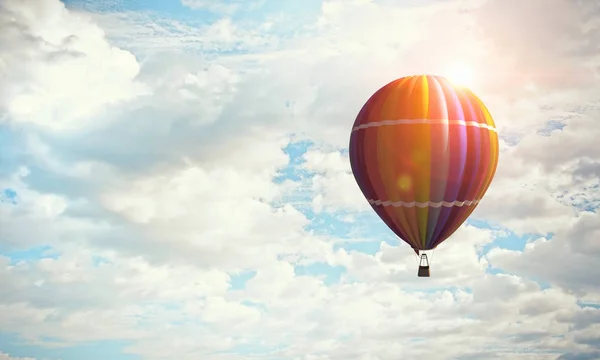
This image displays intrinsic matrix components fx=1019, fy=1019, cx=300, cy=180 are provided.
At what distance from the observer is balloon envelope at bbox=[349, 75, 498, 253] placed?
66812 mm

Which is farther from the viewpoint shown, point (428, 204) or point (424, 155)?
point (428, 204)

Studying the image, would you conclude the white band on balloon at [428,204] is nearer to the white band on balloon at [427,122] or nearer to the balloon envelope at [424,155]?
the balloon envelope at [424,155]

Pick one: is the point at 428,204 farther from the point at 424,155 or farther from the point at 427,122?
the point at 427,122

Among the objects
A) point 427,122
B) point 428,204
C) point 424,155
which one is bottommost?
point 428,204

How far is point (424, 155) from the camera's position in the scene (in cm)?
6662

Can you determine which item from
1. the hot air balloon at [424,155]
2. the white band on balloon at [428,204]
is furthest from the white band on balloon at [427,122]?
the white band on balloon at [428,204]

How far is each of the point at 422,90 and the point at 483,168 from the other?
663cm

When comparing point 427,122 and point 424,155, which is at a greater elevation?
point 427,122

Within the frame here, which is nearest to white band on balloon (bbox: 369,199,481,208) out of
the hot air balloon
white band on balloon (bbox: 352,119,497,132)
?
the hot air balloon

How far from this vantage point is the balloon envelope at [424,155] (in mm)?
66812

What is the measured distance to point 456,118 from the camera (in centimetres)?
6719

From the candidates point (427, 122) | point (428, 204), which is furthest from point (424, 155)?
point (428, 204)

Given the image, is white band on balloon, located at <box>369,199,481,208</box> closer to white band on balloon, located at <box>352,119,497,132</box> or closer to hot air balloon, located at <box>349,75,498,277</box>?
hot air balloon, located at <box>349,75,498,277</box>

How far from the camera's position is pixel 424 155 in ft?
219
